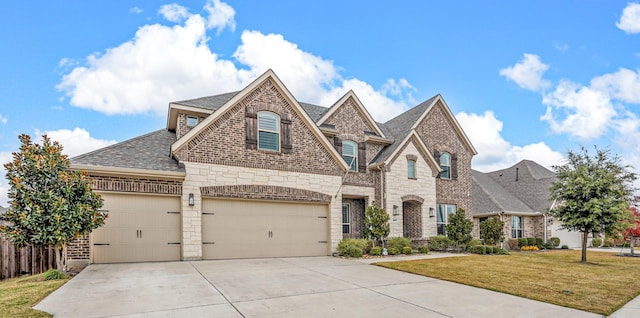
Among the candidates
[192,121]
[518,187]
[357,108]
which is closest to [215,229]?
[192,121]

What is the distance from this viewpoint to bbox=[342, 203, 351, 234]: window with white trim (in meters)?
19.1

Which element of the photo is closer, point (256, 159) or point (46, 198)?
point (46, 198)

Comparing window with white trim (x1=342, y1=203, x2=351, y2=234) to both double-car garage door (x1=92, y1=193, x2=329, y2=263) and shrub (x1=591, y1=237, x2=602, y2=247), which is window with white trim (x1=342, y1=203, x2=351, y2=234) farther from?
shrub (x1=591, y1=237, x2=602, y2=247)

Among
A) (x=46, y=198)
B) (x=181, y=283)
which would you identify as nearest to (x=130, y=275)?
(x=181, y=283)

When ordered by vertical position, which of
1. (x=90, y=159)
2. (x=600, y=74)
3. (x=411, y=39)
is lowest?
(x=90, y=159)

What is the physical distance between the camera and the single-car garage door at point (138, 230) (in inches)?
471

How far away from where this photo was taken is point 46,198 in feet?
31.5

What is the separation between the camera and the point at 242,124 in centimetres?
1442

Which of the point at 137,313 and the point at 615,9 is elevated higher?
the point at 615,9

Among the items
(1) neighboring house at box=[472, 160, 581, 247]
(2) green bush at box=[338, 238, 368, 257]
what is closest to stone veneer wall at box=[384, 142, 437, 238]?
(2) green bush at box=[338, 238, 368, 257]

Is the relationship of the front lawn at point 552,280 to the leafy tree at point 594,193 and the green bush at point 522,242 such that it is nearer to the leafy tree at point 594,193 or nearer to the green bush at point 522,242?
the leafy tree at point 594,193

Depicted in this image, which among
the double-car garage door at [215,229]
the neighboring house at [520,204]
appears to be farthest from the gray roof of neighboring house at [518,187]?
the double-car garage door at [215,229]

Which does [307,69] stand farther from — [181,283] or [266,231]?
[181,283]

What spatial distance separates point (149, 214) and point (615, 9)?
17.8 meters
